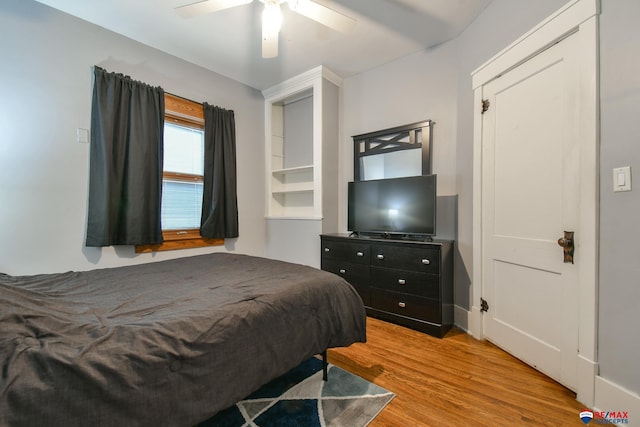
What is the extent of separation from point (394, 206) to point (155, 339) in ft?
8.03

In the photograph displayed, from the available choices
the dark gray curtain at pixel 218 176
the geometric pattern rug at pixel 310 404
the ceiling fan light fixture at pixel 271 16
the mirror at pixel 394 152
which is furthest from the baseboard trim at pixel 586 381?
the dark gray curtain at pixel 218 176

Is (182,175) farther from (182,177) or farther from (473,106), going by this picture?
(473,106)

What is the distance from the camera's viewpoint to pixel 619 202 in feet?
4.55

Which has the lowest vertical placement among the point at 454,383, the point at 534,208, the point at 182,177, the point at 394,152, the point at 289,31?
the point at 454,383

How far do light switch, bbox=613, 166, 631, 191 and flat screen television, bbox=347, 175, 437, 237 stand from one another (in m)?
1.28

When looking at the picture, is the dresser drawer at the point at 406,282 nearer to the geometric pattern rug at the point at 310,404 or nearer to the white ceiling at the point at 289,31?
the geometric pattern rug at the point at 310,404

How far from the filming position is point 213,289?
56.1 inches

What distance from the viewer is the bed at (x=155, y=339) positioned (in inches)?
29.2

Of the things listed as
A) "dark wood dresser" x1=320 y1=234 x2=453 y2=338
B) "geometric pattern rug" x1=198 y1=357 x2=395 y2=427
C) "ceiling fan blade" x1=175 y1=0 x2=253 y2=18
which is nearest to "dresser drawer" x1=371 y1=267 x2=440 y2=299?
"dark wood dresser" x1=320 y1=234 x2=453 y2=338

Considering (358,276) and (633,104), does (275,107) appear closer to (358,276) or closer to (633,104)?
(358,276)

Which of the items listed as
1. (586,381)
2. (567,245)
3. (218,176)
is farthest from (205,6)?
(586,381)

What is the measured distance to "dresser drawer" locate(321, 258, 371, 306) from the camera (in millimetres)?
2854

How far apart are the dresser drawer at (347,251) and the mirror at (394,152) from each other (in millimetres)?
908

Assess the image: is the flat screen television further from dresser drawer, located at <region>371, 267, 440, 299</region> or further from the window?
the window
